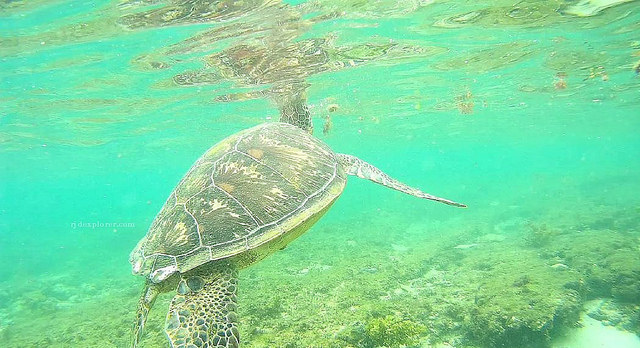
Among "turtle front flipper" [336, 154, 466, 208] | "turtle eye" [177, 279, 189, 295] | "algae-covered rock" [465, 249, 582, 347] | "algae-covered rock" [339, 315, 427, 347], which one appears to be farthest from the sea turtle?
"algae-covered rock" [465, 249, 582, 347]

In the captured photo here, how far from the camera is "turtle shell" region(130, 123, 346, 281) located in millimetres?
3803

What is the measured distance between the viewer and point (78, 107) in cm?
1791

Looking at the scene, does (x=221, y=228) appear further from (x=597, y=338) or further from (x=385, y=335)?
(x=597, y=338)

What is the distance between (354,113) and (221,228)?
936 inches

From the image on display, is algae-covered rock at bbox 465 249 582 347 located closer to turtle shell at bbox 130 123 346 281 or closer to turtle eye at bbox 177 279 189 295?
turtle shell at bbox 130 123 346 281

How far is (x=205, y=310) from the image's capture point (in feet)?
11.6

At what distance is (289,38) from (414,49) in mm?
5584

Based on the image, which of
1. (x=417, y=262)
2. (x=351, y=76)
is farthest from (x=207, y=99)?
(x=417, y=262)

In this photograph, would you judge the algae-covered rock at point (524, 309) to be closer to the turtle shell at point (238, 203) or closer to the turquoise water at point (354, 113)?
the turquoise water at point (354, 113)

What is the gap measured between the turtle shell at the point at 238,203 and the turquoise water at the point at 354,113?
2.77m

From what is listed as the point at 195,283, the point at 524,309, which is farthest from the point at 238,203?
the point at 524,309

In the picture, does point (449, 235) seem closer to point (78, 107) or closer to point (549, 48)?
point (549, 48)

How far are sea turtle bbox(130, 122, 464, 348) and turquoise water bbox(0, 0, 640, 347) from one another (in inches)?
101

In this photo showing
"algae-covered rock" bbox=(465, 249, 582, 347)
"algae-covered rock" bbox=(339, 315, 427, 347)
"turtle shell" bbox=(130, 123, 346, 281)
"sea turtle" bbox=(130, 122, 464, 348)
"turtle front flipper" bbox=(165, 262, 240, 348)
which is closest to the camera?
"turtle front flipper" bbox=(165, 262, 240, 348)
